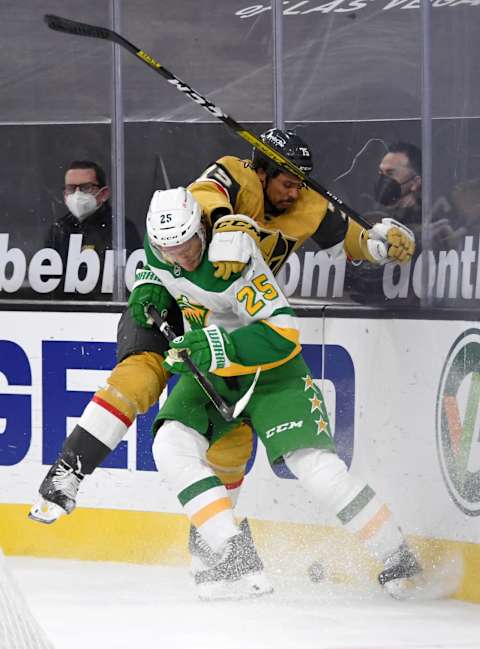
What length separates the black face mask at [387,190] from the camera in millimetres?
4922

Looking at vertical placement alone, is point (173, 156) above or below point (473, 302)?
above

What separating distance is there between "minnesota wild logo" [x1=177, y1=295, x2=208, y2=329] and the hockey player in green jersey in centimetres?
1

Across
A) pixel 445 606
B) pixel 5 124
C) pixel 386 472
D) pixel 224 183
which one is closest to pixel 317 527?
pixel 386 472

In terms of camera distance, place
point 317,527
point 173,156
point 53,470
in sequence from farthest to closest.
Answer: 1. point 173,156
2. point 317,527
3. point 53,470

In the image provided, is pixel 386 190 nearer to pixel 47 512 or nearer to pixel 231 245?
pixel 231 245

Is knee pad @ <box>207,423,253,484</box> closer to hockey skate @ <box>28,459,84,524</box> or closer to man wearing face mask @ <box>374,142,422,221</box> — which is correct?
hockey skate @ <box>28,459,84,524</box>

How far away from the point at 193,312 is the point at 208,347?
258 mm

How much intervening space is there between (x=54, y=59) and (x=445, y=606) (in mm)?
2429

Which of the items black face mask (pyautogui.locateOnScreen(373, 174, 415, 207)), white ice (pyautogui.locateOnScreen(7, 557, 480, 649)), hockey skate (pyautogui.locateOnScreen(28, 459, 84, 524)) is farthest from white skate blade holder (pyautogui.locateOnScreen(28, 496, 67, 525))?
A: black face mask (pyautogui.locateOnScreen(373, 174, 415, 207))

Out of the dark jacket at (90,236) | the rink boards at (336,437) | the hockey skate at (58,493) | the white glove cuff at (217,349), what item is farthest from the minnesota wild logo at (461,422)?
the dark jacket at (90,236)

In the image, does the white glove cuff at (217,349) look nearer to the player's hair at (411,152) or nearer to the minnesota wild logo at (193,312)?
the minnesota wild logo at (193,312)

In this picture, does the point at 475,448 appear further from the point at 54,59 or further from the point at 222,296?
the point at 54,59

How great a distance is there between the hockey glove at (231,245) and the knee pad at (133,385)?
0.46 meters

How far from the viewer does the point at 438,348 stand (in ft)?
15.1
